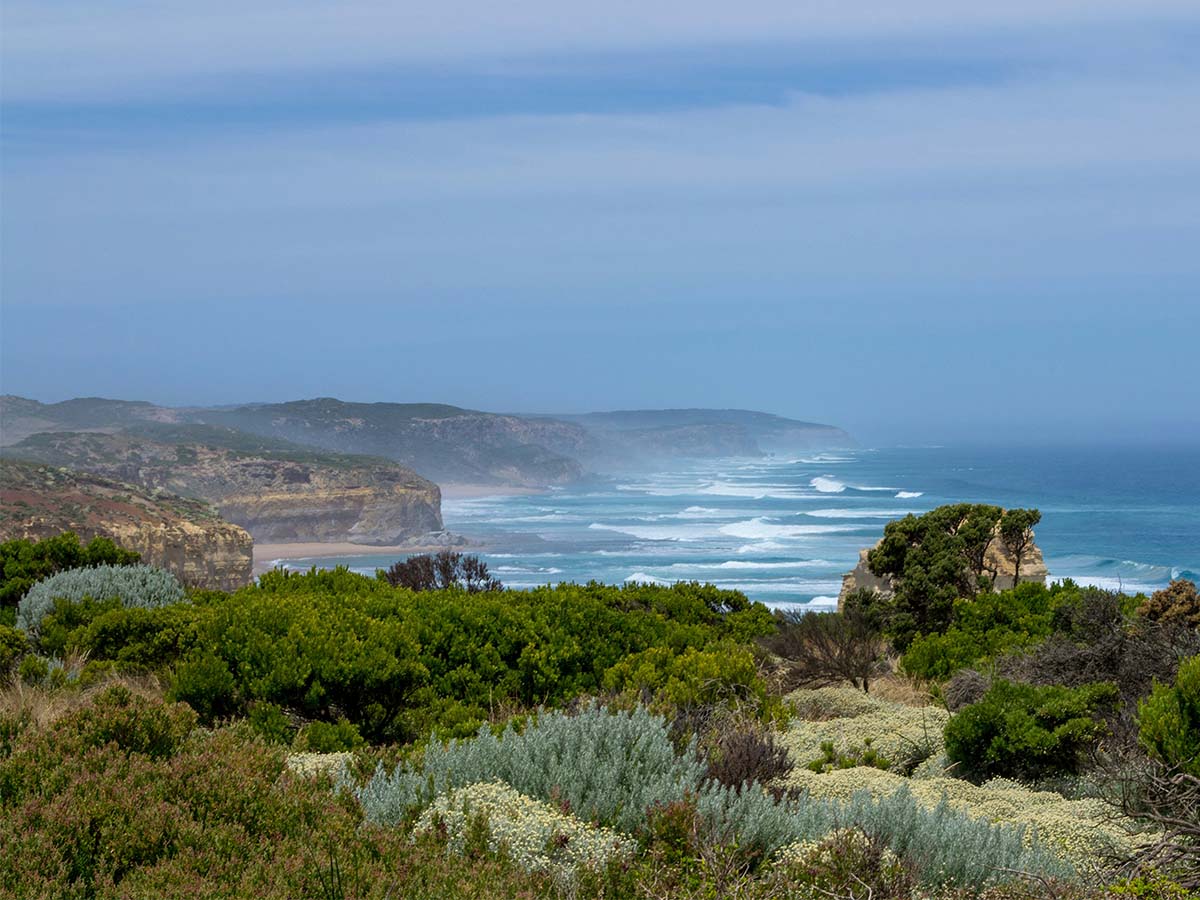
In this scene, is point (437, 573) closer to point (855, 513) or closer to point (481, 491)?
point (855, 513)

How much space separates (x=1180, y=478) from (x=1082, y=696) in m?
131

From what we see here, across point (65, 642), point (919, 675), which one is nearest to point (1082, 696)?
point (919, 675)

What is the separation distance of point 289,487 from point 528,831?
8566cm

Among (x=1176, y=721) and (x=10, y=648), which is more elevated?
(x=1176, y=721)

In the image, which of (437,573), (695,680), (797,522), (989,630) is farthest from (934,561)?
(797,522)

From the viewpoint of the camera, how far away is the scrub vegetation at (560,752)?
4340mm

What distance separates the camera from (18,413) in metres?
167

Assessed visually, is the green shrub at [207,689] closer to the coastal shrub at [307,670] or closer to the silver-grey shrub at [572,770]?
the coastal shrub at [307,670]

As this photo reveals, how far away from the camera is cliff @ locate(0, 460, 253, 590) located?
122 ft

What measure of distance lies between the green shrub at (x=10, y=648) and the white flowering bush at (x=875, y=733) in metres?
6.15

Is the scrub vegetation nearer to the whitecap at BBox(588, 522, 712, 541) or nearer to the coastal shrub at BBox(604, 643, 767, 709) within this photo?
the coastal shrub at BBox(604, 643, 767, 709)

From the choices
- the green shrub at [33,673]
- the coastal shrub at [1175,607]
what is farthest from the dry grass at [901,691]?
the green shrub at [33,673]

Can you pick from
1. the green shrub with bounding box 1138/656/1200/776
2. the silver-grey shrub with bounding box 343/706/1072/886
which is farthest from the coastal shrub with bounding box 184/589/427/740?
the green shrub with bounding box 1138/656/1200/776

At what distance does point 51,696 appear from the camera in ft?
25.9
